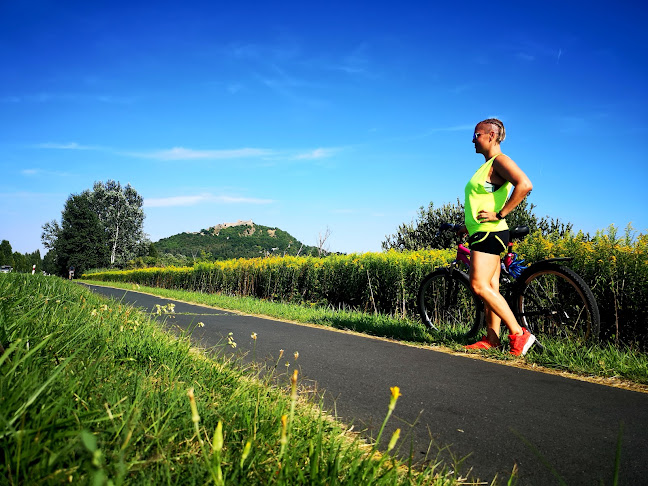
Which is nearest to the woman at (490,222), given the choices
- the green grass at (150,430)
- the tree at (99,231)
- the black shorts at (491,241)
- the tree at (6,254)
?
the black shorts at (491,241)

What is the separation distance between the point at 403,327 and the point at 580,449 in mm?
4326

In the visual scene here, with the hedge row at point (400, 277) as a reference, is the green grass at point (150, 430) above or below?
below

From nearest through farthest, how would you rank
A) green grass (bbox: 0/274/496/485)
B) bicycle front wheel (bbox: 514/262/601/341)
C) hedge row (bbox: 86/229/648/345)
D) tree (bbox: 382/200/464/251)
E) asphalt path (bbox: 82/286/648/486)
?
1. green grass (bbox: 0/274/496/485)
2. asphalt path (bbox: 82/286/648/486)
3. bicycle front wheel (bbox: 514/262/601/341)
4. hedge row (bbox: 86/229/648/345)
5. tree (bbox: 382/200/464/251)

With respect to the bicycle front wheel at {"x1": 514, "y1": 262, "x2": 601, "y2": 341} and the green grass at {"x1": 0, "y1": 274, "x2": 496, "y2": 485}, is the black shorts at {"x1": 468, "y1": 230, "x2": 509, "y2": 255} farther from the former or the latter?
the green grass at {"x1": 0, "y1": 274, "x2": 496, "y2": 485}

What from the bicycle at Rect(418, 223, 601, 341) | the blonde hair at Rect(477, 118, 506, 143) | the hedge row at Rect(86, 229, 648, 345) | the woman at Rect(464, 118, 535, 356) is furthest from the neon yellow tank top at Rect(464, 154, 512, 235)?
the hedge row at Rect(86, 229, 648, 345)

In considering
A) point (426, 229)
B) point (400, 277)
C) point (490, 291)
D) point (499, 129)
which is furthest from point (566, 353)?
point (426, 229)

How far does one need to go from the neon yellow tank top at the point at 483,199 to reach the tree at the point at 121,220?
70.4 meters

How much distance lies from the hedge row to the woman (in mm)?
1429

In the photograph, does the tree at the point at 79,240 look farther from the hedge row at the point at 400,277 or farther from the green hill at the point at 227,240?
the hedge row at the point at 400,277

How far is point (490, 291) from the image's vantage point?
4688 millimetres

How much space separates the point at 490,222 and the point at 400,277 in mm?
4899

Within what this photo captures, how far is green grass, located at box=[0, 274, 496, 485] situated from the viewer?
126 cm

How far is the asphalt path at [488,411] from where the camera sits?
2209mm

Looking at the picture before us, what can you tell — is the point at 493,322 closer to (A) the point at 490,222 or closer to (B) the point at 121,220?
(A) the point at 490,222
